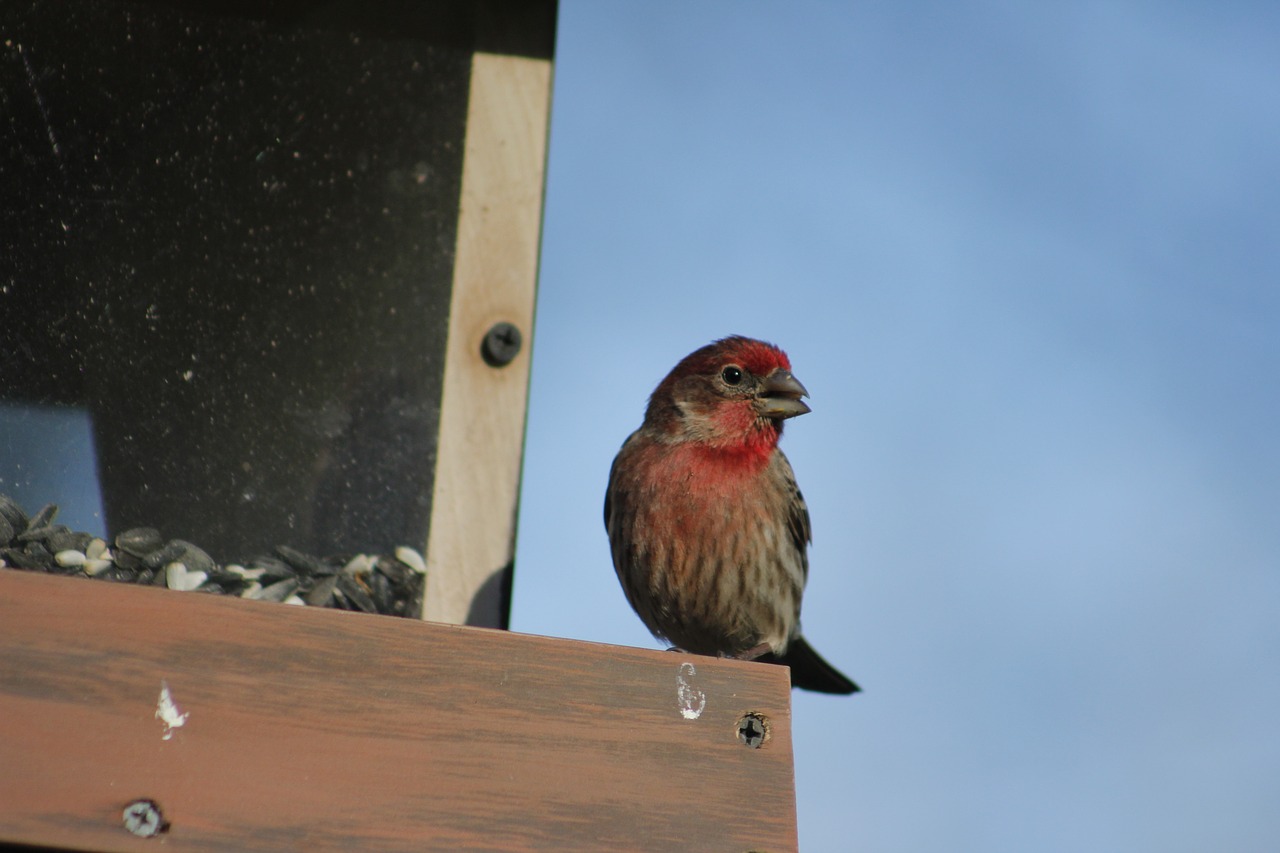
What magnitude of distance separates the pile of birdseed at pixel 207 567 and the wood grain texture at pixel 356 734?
81 centimetres

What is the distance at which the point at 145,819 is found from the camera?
2.55 m

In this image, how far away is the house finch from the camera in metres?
4.65

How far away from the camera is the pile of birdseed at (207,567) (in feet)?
11.5

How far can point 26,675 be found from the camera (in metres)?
2.57

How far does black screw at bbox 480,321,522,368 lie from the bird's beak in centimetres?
88

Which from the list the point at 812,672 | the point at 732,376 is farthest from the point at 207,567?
the point at 812,672

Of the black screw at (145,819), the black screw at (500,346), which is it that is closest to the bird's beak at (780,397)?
the black screw at (500,346)

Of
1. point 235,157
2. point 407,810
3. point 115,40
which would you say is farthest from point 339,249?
point 407,810

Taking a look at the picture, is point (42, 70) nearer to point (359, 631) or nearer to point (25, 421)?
point (25, 421)

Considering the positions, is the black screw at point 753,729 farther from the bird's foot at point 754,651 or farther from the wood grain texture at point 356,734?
the bird's foot at point 754,651

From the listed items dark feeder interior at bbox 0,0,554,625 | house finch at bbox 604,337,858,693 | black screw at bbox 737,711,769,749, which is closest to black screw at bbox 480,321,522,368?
dark feeder interior at bbox 0,0,554,625

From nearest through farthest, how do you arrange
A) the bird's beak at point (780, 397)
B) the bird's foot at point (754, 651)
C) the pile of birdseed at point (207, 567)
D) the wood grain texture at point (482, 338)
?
the pile of birdseed at point (207, 567), the wood grain texture at point (482, 338), the bird's foot at point (754, 651), the bird's beak at point (780, 397)

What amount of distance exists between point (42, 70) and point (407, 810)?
219cm

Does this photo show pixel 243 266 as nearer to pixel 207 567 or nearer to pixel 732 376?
pixel 207 567
